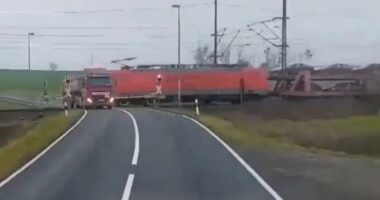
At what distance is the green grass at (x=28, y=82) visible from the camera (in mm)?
88231

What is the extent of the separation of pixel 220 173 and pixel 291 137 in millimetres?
16143

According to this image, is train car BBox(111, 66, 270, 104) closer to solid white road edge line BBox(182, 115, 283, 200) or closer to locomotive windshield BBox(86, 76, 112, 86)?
locomotive windshield BBox(86, 76, 112, 86)

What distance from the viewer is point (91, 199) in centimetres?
1361

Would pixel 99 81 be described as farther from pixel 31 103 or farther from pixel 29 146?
pixel 29 146

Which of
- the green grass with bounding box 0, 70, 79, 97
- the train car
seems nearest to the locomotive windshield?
the train car

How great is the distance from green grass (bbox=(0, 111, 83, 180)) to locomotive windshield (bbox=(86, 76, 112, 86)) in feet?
56.7

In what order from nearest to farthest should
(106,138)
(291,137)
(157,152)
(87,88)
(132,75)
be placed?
(157,152), (106,138), (291,137), (87,88), (132,75)

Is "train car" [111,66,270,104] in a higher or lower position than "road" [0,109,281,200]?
higher

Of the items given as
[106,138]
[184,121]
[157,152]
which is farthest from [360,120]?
[157,152]

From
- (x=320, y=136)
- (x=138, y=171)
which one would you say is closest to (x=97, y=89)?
(x=320, y=136)

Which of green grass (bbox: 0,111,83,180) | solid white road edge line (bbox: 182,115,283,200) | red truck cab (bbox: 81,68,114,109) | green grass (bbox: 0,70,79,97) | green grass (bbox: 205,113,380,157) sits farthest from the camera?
green grass (bbox: 0,70,79,97)

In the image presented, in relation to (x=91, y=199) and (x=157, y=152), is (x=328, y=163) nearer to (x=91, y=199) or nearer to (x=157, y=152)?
(x=157, y=152)

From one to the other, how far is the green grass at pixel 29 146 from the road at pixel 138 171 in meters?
0.54

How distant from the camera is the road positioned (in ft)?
47.7
